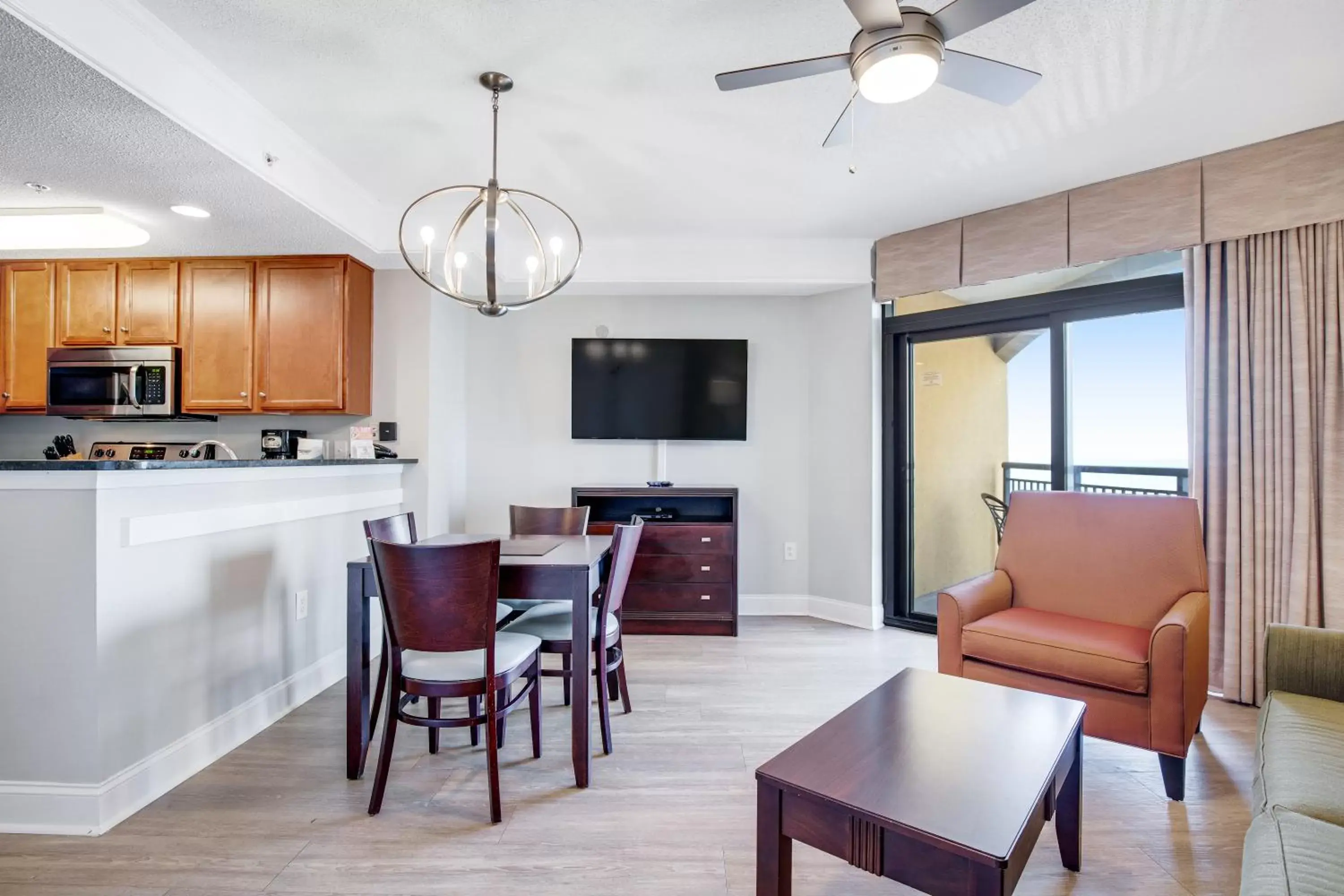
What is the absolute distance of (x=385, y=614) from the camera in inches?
76.6

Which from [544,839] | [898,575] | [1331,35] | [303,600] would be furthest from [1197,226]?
[303,600]

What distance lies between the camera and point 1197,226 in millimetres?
2838

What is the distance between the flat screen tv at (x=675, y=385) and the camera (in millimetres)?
4293

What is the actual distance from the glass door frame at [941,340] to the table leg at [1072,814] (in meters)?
2.20

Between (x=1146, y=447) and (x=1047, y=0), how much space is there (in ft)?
8.03

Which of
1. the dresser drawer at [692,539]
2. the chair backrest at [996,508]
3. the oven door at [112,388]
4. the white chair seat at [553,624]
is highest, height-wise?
the oven door at [112,388]

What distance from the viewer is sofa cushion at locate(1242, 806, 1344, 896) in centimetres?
97

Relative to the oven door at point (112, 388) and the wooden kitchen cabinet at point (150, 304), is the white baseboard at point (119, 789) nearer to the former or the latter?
the oven door at point (112, 388)

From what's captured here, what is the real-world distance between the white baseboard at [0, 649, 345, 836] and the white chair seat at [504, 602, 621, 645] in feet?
3.62

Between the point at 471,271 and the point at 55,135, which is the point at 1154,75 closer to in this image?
the point at 471,271

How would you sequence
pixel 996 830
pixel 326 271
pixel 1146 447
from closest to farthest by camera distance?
pixel 996 830, pixel 1146 447, pixel 326 271

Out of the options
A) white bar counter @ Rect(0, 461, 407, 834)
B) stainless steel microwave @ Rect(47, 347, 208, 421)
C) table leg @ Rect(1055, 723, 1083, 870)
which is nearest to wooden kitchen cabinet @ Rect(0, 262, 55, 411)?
stainless steel microwave @ Rect(47, 347, 208, 421)

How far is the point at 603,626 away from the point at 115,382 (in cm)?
355

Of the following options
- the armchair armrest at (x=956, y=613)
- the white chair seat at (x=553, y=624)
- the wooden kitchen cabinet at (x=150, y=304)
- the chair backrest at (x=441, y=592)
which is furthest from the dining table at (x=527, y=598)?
the wooden kitchen cabinet at (x=150, y=304)
